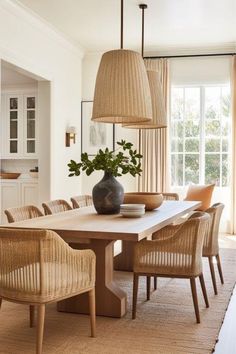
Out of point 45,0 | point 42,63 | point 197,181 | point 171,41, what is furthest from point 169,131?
point 45,0

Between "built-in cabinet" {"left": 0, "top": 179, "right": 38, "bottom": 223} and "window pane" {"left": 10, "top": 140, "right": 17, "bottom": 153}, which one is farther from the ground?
"window pane" {"left": 10, "top": 140, "right": 17, "bottom": 153}

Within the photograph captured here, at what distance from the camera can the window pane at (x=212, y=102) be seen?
8.27m

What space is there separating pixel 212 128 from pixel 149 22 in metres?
2.32

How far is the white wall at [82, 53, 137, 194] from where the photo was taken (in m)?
8.55

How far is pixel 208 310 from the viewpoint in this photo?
12.4 feet

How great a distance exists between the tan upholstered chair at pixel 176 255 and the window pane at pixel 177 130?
5.06 metres

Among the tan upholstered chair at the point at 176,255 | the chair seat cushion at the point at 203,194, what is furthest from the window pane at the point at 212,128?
the tan upholstered chair at the point at 176,255

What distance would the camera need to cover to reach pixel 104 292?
11.8ft

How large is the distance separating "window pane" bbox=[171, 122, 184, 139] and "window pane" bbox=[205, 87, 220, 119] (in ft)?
1.61

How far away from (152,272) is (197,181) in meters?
5.03

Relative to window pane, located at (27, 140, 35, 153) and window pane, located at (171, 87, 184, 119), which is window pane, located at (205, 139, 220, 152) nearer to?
window pane, located at (171, 87, 184, 119)

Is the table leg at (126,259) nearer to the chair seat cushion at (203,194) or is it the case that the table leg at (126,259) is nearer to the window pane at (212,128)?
the chair seat cushion at (203,194)

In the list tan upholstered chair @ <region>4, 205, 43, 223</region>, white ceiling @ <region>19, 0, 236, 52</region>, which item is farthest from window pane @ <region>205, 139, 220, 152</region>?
tan upholstered chair @ <region>4, 205, 43, 223</region>

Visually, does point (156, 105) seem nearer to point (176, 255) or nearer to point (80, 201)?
point (80, 201)
